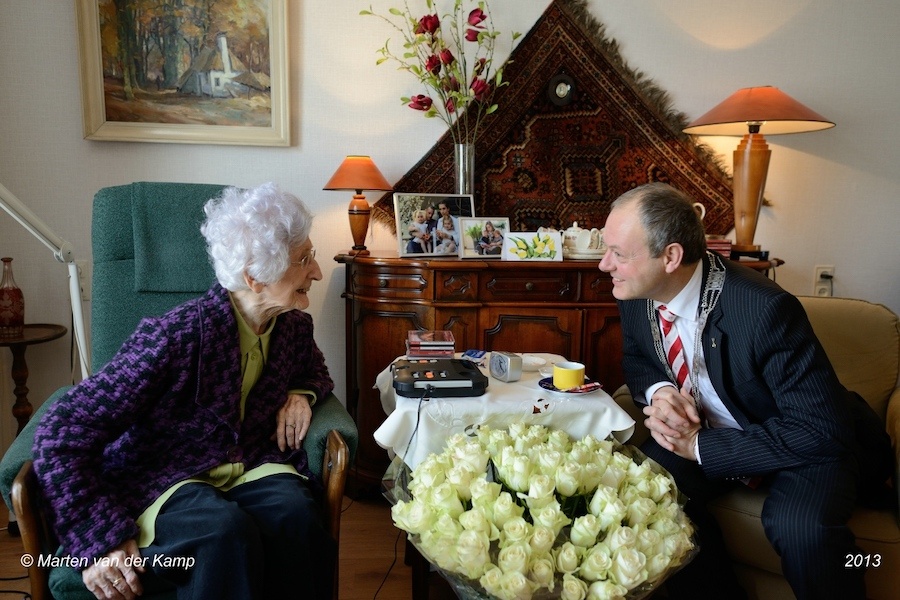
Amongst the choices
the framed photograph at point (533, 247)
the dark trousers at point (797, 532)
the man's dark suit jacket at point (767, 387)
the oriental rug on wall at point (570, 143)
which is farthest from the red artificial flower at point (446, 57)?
the dark trousers at point (797, 532)

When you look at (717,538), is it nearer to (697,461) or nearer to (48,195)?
(697,461)

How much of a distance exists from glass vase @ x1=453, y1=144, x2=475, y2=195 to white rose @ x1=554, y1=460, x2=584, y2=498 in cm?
163

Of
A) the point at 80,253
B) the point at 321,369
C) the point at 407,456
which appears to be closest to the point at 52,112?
the point at 80,253

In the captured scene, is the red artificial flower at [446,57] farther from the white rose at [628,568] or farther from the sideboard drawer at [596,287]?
the white rose at [628,568]

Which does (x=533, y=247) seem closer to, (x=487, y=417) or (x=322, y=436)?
(x=487, y=417)

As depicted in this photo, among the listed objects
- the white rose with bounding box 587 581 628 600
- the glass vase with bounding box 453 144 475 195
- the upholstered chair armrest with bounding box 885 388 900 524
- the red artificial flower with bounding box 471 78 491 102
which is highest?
the red artificial flower with bounding box 471 78 491 102

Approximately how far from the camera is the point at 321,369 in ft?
5.38

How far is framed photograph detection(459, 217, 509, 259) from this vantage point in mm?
2217

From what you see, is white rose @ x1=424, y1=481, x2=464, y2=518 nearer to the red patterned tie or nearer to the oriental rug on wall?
the red patterned tie

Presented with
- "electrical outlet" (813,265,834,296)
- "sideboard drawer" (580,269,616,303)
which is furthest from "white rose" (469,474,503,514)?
"electrical outlet" (813,265,834,296)

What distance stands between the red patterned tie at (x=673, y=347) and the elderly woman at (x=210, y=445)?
902 millimetres

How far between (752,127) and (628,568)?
84.0 inches

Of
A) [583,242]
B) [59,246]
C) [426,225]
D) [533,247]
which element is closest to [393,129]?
[426,225]

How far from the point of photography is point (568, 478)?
85 centimetres
